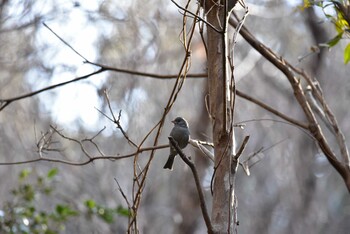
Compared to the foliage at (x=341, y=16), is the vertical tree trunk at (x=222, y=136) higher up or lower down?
lower down

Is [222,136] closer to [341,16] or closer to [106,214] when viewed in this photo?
[341,16]

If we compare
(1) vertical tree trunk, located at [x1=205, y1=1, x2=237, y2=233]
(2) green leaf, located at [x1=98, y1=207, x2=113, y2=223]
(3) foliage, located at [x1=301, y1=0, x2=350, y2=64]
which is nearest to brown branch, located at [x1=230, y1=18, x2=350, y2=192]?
(3) foliage, located at [x1=301, y1=0, x2=350, y2=64]

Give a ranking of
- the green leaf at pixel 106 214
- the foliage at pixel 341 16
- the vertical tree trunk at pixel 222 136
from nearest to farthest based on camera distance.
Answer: the vertical tree trunk at pixel 222 136 < the foliage at pixel 341 16 < the green leaf at pixel 106 214

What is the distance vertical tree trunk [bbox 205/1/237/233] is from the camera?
2240 millimetres

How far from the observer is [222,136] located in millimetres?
2326

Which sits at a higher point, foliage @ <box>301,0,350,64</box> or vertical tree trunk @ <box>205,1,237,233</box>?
foliage @ <box>301,0,350,64</box>

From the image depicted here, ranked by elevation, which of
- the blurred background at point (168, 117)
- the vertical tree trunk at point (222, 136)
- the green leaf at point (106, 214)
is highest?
the blurred background at point (168, 117)

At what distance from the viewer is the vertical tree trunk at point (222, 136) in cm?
224

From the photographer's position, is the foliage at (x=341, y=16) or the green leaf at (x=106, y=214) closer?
the foliage at (x=341, y=16)

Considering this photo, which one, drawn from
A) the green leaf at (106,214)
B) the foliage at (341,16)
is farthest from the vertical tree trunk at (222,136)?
the green leaf at (106,214)

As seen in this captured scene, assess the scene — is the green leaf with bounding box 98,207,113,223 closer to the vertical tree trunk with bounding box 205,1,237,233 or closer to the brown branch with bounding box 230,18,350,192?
the brown branch with bounding box 230,18,350,192

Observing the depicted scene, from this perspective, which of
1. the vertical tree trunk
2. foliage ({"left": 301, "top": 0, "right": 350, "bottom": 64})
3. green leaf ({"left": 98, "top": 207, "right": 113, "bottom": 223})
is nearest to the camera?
the vertical tree trunk

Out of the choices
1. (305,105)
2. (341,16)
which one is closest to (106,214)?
(305,105)

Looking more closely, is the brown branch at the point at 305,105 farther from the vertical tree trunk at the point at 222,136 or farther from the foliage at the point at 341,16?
the vertical tree trunk at the point at 222,136
